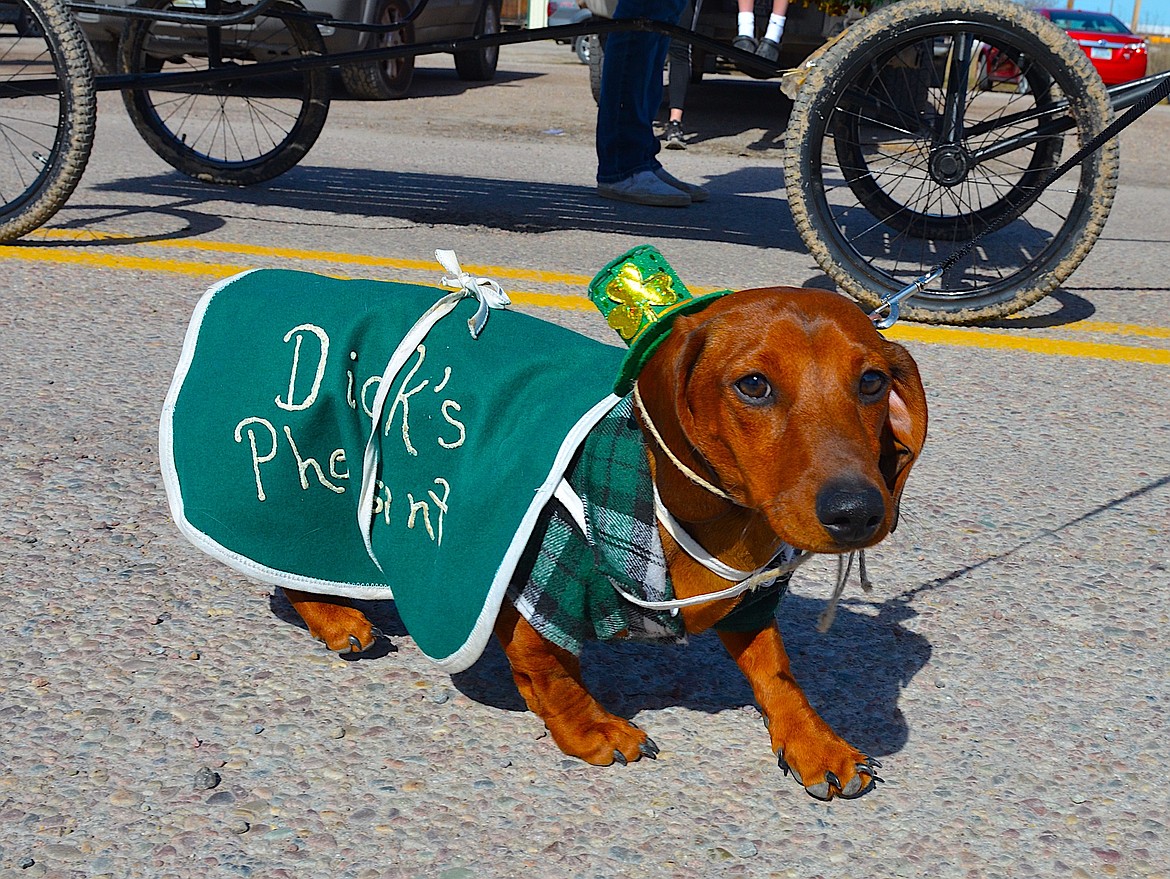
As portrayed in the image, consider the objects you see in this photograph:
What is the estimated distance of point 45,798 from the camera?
179cm

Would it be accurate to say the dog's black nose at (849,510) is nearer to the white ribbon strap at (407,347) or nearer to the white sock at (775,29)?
the white ribbon strap at (407,347)

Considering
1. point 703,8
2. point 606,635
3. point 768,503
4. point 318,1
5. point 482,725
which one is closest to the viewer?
point 768,503

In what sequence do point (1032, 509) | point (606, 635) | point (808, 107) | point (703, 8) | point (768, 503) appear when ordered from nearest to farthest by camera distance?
point (768, 503) → point (606, 635) → point (1032, 509) → point (808, 107) → point (703, 8)

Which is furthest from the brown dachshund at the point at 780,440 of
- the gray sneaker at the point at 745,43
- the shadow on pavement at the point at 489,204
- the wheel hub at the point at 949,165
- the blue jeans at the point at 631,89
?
the blue jeans at the point at 631,89

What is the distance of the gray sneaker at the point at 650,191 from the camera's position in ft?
19.8

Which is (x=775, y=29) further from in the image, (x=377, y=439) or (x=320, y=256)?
(x=377, y=439)

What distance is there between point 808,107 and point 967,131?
21.2 inches

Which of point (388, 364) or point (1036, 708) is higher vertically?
point (388, 364)

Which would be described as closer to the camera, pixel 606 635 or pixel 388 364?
pixel 606 635

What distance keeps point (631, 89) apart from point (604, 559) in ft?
14.1

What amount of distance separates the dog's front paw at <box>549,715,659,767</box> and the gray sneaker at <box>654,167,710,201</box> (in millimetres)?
4442

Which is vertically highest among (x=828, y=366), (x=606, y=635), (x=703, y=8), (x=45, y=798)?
(x=703, y=8)

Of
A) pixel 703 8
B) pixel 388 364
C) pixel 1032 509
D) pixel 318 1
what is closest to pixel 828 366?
pixel 388 364

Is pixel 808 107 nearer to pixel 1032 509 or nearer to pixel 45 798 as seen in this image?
pixel 1032 509
